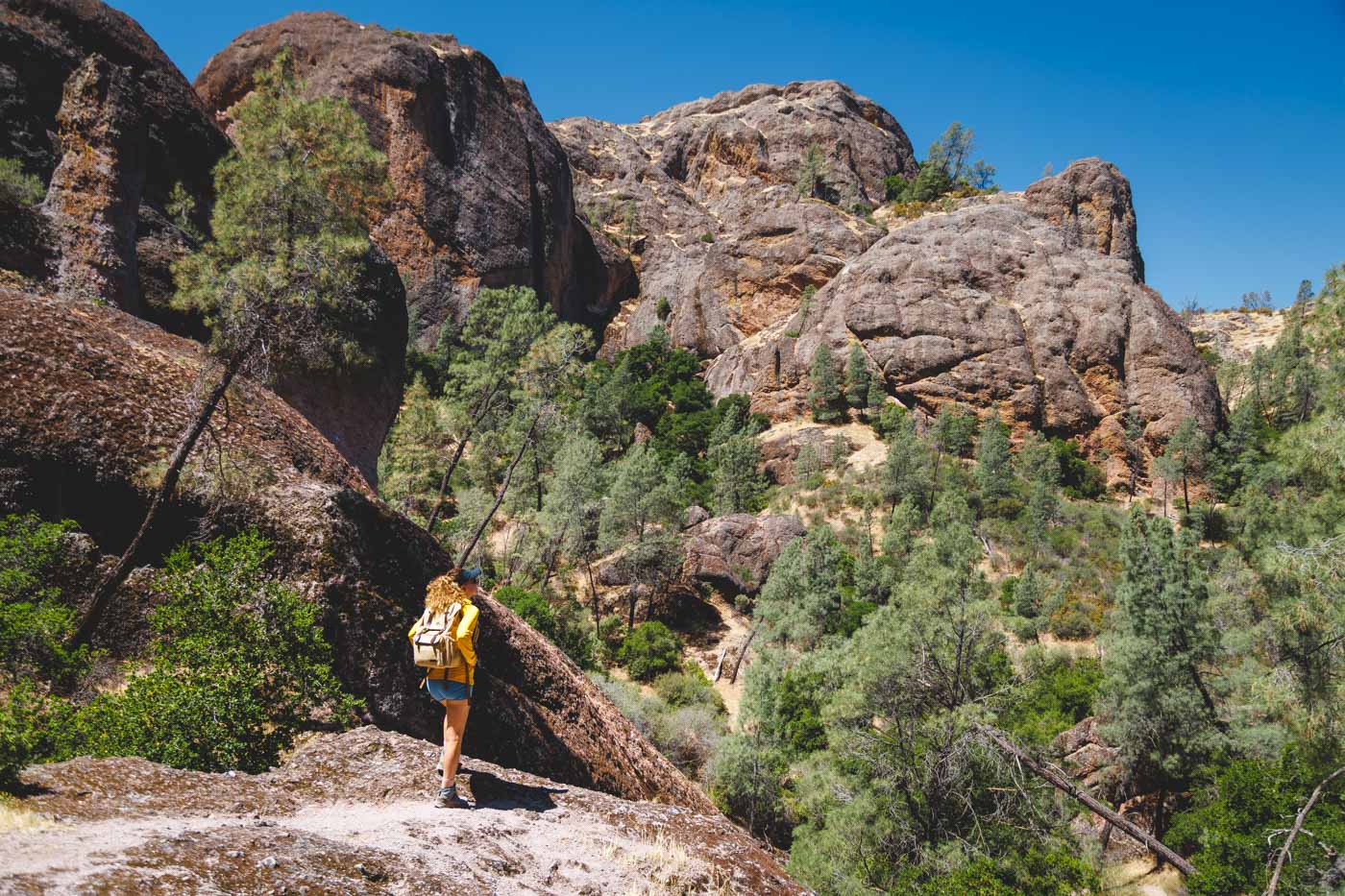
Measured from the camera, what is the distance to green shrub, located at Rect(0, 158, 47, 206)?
13415 mm

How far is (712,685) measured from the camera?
30188mm

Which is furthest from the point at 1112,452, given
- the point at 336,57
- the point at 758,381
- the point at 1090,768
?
the point at 336,57

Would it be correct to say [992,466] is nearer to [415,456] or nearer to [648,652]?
[648,652]

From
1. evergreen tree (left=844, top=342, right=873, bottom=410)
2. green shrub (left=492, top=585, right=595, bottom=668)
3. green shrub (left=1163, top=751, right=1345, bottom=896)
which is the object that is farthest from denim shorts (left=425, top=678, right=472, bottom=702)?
evergreen tree (left=844, top=342, right=873, bottom=410)

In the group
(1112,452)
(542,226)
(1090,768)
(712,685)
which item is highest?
(542,226)

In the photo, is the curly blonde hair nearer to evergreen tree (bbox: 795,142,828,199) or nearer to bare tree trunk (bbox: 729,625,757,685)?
bare tree trunk (bbox: 729,625,757,685)

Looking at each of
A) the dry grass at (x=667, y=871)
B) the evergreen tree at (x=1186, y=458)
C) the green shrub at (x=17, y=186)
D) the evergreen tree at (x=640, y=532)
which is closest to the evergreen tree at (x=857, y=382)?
the evergreen tree at (x=1186, y=458)

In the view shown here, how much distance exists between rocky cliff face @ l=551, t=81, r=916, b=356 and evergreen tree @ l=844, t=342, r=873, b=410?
13.6m

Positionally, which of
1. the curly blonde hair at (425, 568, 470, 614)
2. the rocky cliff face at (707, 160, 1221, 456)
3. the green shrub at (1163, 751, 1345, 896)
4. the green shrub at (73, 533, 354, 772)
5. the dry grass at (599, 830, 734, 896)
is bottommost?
the green shrub at (1163, 751, 1345, 896)

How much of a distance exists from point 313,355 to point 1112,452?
57.2 meters

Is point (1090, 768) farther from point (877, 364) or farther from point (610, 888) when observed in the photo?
point (877, 364)

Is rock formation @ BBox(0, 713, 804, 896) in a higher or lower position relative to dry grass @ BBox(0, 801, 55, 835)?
lower

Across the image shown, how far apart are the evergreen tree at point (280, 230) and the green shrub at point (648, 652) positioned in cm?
2426

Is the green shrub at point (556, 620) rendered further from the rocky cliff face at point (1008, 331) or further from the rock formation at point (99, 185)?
the rocky cliff face at point (1008, 331)
